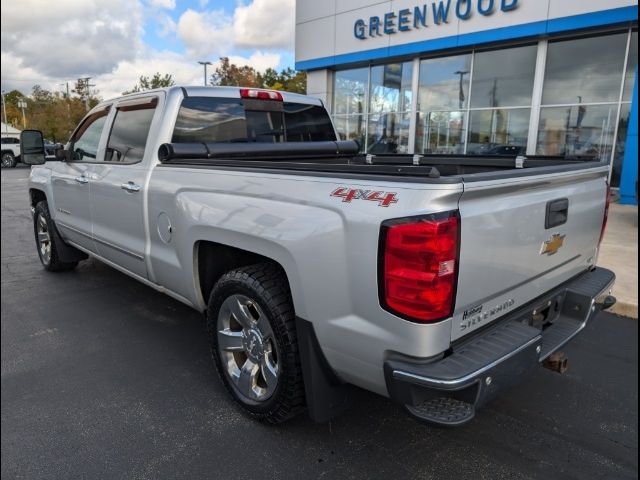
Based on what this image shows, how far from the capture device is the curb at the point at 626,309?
15.0 feet

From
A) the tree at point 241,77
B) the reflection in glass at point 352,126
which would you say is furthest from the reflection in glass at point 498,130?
the tree at point 241,77

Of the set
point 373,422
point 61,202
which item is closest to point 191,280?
point 373,422

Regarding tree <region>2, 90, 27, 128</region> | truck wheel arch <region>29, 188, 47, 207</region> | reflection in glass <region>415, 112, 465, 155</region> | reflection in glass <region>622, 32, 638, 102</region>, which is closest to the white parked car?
reflection in glass <region>415, 112, 465, 155</region>

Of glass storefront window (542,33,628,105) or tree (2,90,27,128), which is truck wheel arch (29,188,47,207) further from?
tree (2,90,27,128)

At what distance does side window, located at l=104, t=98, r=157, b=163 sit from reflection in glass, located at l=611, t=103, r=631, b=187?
11811 mm

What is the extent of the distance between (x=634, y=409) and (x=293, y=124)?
11.1ft

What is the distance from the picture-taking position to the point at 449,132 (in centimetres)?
1507

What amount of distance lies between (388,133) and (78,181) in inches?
534

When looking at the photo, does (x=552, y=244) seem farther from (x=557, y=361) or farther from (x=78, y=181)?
(x=78, y=181)

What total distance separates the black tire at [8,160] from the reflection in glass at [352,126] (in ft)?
73.3

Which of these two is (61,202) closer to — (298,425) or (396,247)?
(298,425)

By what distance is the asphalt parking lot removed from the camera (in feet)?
7.95

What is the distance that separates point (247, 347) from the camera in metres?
2.77

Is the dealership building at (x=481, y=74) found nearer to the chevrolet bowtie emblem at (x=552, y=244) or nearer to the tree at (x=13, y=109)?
the chevrolet bowtie emblem at (x=552, y=244)
